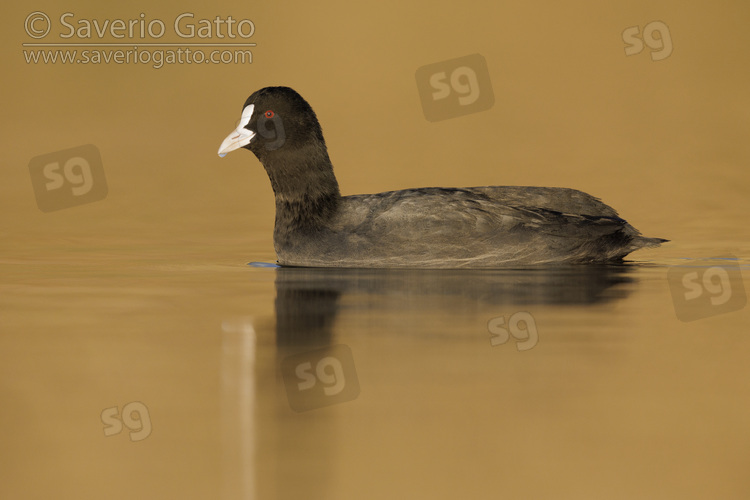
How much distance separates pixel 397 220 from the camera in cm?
955

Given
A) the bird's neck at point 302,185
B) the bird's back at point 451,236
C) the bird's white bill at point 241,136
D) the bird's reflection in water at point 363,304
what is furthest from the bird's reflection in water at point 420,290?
the bird's white bill at point 241,136

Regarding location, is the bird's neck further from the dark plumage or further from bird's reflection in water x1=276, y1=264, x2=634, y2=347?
bird's reflection in water x1=276, y1=264, x2=634, y2=347

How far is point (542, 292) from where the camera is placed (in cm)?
770

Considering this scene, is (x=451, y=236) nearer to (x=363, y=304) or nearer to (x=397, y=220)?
(x=397, y=220)

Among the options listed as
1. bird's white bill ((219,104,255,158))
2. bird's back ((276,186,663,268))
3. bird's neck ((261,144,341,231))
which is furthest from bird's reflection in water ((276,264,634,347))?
bird's white bill ((219,104,255,158))

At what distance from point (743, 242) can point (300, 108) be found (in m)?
4.69

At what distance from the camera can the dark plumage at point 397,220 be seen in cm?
958

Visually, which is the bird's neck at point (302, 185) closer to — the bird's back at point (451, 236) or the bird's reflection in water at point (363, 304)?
the bird's back at point (451, 236)

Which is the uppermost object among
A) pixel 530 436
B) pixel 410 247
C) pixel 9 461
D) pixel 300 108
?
pixel 300 108

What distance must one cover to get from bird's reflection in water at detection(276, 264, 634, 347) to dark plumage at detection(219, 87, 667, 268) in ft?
0.79

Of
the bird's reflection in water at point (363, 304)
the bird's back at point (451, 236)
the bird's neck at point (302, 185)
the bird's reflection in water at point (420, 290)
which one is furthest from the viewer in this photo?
the bird's neck at point (302, 185)

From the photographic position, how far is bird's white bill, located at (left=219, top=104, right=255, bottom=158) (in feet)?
33.0

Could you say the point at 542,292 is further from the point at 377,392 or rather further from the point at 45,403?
the point at 45,403

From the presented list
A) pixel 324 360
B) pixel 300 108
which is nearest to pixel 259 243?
pixel 300 108
